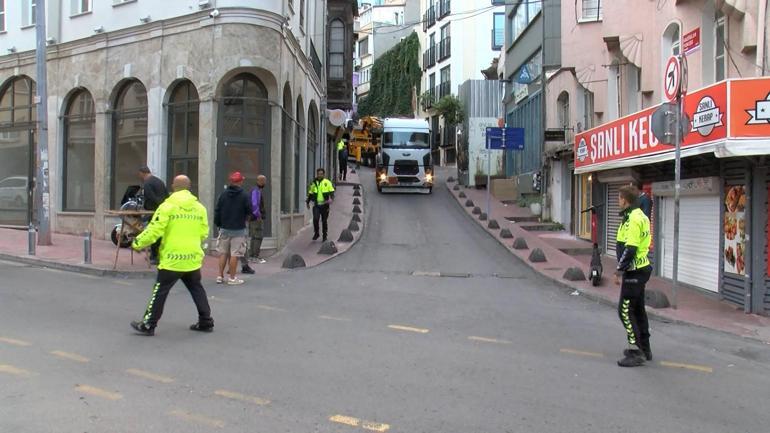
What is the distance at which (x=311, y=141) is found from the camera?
2206 centimetres

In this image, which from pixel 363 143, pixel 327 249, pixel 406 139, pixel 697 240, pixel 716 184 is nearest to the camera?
pixel 716 184

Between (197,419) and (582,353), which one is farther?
(582,353)

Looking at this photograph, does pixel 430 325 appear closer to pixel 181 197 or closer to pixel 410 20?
pixel 181 197

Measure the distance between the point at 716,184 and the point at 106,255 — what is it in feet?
38.8

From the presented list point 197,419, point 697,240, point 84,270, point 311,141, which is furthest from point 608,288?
point 311,141

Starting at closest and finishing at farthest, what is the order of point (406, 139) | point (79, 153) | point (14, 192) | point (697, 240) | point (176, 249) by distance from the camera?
1. point (176, 249)
2. point (697, 240)
3. point (79, 153)
4. point (14, 192)
5. point (406, 139)

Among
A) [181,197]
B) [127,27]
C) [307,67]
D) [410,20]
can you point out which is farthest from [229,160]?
[410,20]

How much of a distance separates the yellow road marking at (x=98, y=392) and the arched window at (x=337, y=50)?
25391 millimetres

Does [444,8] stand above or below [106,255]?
above

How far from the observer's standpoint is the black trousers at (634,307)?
657cm

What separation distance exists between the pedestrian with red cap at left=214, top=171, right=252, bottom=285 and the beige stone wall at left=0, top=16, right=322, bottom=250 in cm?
318

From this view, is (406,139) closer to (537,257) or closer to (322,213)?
(322,213)

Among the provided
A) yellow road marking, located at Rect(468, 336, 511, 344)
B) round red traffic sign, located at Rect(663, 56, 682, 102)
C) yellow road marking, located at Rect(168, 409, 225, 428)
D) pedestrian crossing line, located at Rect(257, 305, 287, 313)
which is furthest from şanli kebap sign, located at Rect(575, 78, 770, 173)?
Result: yellow road marking, located at Rect(168, 409, 225, 428)

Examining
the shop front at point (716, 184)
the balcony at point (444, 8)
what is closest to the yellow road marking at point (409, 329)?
the shop front at point (716, 184)
